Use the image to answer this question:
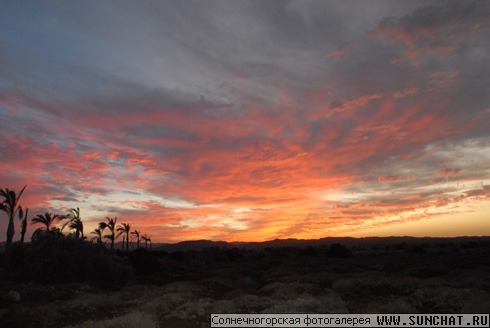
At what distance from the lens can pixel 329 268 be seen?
41625mm

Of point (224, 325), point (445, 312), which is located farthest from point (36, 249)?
point (445, 312)

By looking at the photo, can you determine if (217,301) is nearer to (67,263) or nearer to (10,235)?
(67,263)

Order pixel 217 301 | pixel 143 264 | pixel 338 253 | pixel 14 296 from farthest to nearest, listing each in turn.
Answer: pixel 338 253 < pixel 143 264 < pixel 14 296 < pixel 217 301

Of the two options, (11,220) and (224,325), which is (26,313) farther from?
(11,220)

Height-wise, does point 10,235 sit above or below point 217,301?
above

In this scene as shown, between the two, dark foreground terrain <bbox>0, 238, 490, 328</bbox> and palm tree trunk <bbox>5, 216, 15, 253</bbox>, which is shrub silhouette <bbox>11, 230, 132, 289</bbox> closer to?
palm tree trunk <bbox>5, 216, 15, 253</bbox>

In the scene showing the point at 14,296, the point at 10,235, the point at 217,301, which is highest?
the point at 10,235

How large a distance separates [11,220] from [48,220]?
13.2 m

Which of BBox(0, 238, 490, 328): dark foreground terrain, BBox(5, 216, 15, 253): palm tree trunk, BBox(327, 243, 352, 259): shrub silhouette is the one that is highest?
BBox(5, 216, 15, 253): palm tree trunk

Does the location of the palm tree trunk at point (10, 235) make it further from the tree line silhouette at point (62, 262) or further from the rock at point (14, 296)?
the rock at point (14, 296)

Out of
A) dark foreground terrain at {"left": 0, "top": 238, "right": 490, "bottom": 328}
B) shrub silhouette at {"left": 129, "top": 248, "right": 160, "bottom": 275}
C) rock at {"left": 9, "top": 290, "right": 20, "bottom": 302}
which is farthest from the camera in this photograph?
shrub silhouette at {"left": 129, "top": 248, "right": 160, "bottom": 275}

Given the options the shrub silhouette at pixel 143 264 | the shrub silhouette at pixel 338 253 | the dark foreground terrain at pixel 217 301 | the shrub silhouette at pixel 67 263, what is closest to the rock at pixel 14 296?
the dark foreground terrain at pixel 217 301

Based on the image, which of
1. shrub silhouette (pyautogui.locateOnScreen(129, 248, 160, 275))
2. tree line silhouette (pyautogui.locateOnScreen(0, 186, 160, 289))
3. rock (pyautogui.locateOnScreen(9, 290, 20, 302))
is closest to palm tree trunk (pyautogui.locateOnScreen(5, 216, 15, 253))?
tree line silhouette (pyautogui.locateOnScreen(0, 186, 160, 289))

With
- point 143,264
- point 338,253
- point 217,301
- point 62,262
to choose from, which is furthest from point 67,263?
point 338,253
